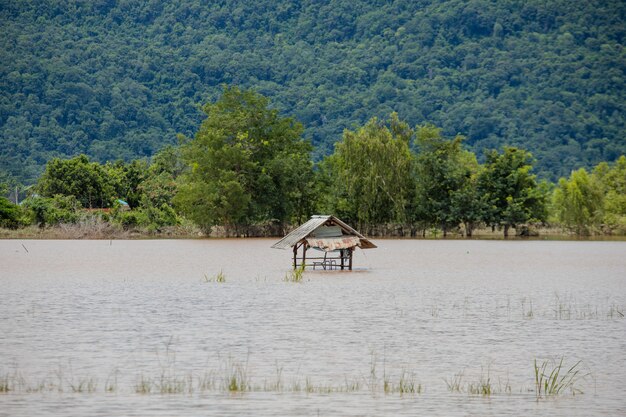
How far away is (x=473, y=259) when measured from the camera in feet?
193

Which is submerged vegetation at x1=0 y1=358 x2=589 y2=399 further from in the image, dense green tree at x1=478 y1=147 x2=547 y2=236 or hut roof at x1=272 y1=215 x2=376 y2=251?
dense green tree at x1=478 y1=147 x2=547 y2=236

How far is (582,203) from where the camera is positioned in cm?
9181

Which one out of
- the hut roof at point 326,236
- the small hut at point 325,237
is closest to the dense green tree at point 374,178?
the small hut at point 325,237

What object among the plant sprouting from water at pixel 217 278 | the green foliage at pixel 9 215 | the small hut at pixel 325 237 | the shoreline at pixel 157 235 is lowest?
the plant sprouting from water at pixel 217 278

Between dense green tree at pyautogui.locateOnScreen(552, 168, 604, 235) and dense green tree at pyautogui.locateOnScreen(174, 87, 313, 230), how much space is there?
2433cm

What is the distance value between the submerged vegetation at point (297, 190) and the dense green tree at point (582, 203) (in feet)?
0.32

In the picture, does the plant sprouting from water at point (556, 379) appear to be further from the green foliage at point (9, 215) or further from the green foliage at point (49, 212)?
the green foliage at point (9, 215)

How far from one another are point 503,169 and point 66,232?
39.9 meters

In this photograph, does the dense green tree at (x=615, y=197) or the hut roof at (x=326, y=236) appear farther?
the dense green tree at (x=615, y=197)

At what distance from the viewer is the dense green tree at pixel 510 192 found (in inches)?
3536

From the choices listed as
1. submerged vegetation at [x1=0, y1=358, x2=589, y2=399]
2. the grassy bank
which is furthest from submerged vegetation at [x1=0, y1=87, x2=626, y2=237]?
submerged vegetation at [x1=0, y1=358, x2=589, y2=399]

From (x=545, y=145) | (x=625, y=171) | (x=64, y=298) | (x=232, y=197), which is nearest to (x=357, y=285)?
(x=64, y=298)

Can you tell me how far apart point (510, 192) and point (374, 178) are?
1388cm

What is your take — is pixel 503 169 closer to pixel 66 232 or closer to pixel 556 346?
pixel 66 232
